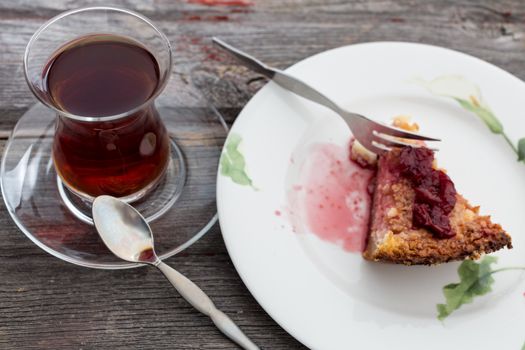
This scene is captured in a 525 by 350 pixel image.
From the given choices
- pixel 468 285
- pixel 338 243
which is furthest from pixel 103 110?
pixel 468 285

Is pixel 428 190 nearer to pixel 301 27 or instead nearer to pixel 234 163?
pixel 234 163

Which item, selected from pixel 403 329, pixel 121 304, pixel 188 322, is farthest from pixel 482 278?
pixel 121 304

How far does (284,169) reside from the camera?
1.99 m

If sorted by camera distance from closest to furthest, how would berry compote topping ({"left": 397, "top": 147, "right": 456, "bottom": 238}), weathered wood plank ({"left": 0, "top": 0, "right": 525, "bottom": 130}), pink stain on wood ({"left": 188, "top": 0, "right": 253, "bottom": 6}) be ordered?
berry compote topping ({"left": 397, "top": 147, "right": 456, "bottom": 238}), weathered wood plank ({"left": 0, "top": 0, "right": 525, "bottom": 130}), pink stain on wood ({"left": 188, "top": 0, "right": 253, "bottom": 6})

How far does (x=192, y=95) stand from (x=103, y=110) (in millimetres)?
547

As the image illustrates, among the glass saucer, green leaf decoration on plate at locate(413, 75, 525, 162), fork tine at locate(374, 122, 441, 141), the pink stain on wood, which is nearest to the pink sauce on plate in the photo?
fork tine at locate(374, 122, 441, 141)

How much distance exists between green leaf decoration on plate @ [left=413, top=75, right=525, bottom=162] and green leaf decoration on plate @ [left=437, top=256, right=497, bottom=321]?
1.56 feet

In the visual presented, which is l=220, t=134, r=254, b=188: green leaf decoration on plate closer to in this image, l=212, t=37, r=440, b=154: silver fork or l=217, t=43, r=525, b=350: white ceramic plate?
l=217, t=43, r=525, b=350: white ceramic plate

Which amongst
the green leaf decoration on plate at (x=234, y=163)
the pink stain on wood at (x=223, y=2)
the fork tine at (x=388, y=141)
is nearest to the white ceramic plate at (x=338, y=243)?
the green leaf decoration on plate at (x=234, y=163)

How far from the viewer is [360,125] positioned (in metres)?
2.04

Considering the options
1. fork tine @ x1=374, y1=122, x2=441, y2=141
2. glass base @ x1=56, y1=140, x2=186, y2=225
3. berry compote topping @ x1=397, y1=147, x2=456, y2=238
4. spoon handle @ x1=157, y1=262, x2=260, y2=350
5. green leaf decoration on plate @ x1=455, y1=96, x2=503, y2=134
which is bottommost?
spoon handle @ x1=157, y1=262, x2=260, y2=350

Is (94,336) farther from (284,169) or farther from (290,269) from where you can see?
(284,169)

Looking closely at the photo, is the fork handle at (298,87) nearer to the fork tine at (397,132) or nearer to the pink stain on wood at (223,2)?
the fork tine at (397,132)

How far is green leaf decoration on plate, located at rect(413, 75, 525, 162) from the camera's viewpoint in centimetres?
212
